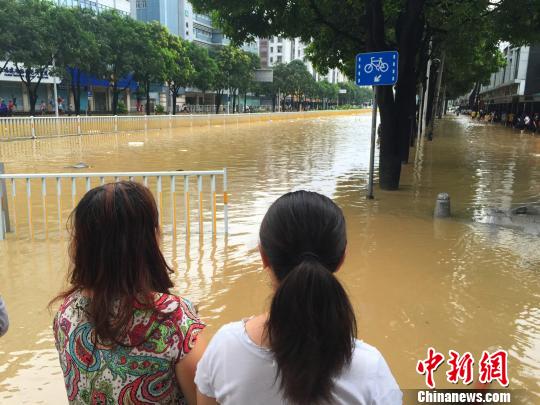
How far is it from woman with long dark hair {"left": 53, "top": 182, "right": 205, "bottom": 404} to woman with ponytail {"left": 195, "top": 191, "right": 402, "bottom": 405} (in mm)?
250

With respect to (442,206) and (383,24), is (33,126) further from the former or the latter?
(442,206)

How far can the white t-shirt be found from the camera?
54.7 inches

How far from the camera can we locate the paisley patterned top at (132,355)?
1.70 metres

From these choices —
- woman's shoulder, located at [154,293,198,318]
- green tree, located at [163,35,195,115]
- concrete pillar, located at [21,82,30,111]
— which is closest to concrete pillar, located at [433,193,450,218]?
woman's shoulder, located at [154,293,198,318]

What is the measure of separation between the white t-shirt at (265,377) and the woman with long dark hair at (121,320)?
0.32m

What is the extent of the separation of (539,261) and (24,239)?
6606 mm

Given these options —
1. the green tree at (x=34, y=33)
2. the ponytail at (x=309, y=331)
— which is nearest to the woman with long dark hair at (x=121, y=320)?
the ponytail at (x=309, y=331)

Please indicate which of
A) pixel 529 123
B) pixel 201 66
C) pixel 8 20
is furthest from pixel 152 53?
pixel 529 123

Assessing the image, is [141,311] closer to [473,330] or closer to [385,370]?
[385,370]

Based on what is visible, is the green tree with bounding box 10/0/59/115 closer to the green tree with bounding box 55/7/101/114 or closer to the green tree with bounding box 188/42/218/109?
the green tree with bounding box 55/7/101/114

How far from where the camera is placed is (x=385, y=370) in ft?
4.67

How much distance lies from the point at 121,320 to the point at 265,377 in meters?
0.56

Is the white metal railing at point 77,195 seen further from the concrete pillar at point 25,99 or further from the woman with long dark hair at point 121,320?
the concrete pillar at point 25,99

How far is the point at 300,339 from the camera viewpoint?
1.35 m
